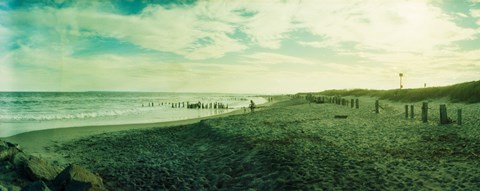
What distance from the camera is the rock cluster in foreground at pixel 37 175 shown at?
9511 millimetres

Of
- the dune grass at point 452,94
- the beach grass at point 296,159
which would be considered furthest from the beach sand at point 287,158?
the dune grass at point 452,94

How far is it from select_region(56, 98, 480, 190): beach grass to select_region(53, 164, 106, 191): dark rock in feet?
3.84

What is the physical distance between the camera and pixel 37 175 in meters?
10.9

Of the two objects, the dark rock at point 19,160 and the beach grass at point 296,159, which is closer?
the beach grass at point 296,159

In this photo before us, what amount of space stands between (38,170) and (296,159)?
7887 millimetres

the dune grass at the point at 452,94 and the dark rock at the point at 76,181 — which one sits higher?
the dune grass at the point at 452,94

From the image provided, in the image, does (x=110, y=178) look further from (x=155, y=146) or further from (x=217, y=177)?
(x=155, y=146)

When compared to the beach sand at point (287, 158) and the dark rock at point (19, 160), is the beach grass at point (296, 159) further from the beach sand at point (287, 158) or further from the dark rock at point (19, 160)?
the dark rock at point (19, 160)

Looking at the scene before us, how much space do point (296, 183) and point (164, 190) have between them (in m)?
3.78

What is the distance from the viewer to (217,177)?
11.0m

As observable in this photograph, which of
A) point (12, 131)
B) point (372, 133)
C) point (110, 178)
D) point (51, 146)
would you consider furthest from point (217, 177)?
point (12, 131)

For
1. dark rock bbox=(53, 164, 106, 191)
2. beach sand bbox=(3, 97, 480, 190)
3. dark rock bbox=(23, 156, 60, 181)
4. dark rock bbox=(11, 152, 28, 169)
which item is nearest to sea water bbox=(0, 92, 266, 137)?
beach sand bbox=(3, 97, 480, 190)

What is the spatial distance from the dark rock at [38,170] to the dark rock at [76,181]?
1.09m

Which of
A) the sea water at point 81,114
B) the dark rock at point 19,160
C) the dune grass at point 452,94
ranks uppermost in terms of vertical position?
the dune grass at point 452,94
